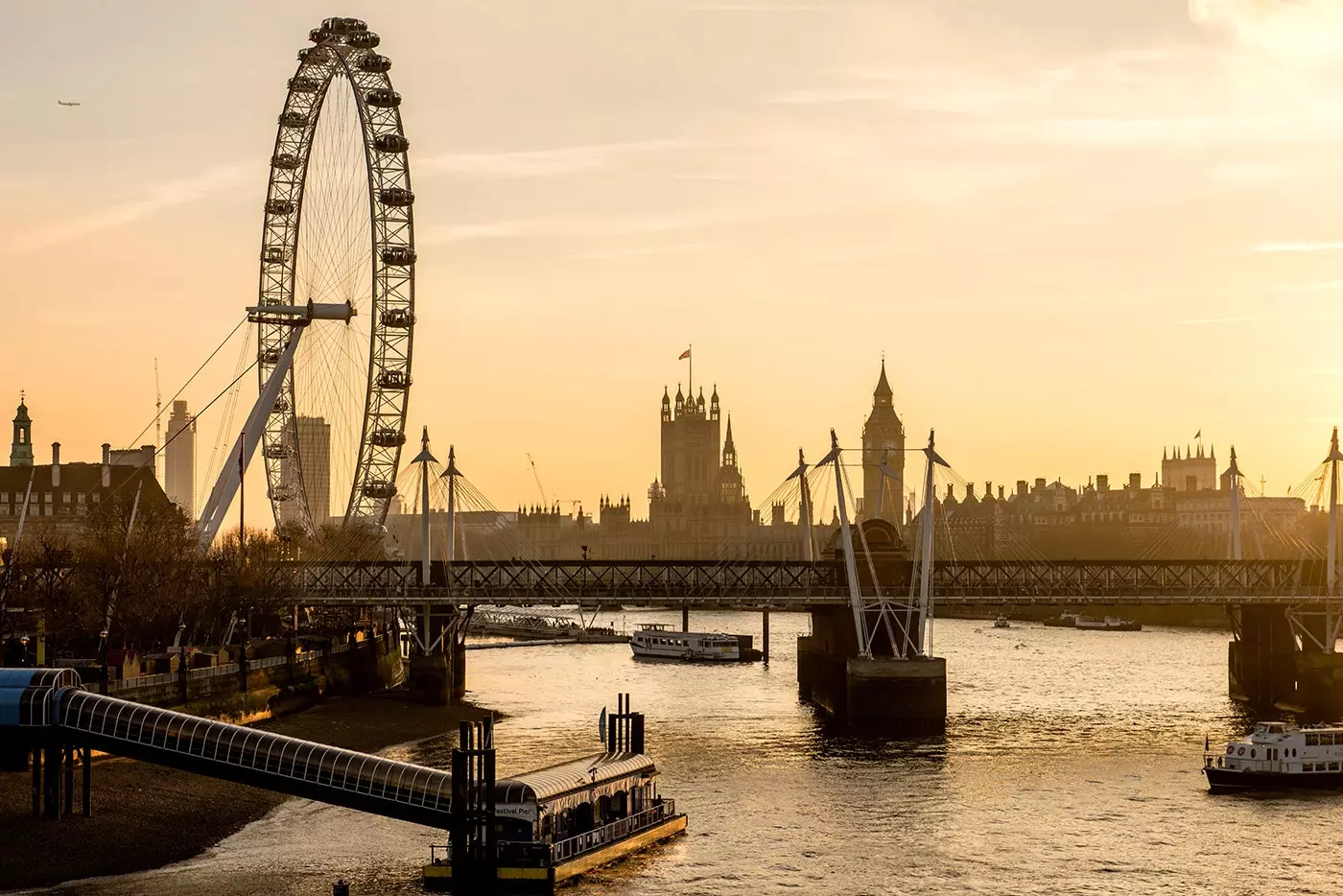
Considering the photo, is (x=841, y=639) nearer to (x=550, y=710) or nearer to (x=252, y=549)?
(x=550, y=710)

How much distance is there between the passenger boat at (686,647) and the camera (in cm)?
15438

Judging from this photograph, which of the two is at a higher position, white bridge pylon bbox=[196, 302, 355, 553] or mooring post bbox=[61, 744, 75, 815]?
white bridge pylon bbox=[196, 302, 355, 553]

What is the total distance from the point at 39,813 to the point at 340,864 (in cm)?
909

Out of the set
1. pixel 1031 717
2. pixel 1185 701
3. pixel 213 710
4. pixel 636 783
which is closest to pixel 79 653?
pixel 213 710

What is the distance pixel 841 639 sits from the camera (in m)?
104

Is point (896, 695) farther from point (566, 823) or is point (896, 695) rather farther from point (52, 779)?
point (52, 779)

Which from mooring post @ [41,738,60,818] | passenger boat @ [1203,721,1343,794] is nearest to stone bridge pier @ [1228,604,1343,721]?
passenger boat @ [1203,721,1343,794]

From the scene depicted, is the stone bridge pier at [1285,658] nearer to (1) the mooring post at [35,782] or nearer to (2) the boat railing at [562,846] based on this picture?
(2) the boat railing at [562,846]

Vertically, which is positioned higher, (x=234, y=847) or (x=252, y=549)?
(x=252, y=549)

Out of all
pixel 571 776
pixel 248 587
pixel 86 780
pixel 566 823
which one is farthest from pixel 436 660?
pixel 566 823

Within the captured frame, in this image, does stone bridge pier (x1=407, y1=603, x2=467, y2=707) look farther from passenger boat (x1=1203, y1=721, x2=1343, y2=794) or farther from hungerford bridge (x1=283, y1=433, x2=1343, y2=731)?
passenger boat (x1=1203, y1=721, x2=1343, y2=794)

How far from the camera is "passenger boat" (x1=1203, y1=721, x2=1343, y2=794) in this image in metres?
73.2

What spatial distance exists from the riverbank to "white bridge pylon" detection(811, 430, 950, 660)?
33.4 m

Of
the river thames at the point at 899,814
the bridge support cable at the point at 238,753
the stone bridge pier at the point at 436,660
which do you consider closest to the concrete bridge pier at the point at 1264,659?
the river thames at the point at 899,814
